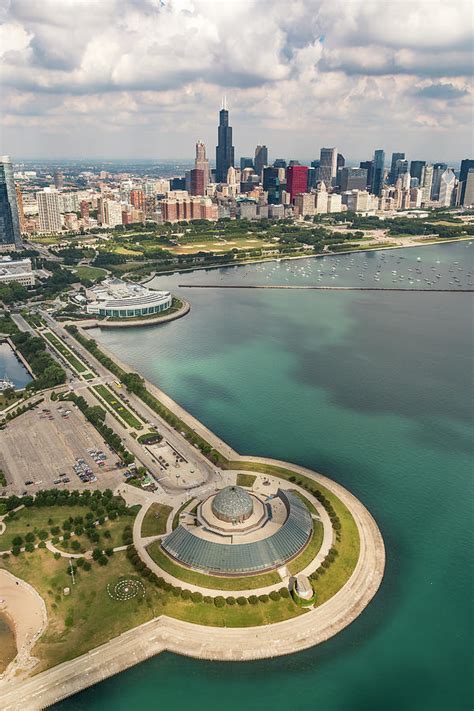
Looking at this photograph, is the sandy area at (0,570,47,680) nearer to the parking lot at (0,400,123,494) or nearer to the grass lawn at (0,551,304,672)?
the grass lawn at (0,551,304,672)

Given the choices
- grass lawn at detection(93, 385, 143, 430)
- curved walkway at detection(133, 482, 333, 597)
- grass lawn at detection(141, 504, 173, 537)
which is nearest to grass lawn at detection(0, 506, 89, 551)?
grass lawn at detection(141, 504, 173, 537)

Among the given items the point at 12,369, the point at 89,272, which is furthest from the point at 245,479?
A: the point at 89,272

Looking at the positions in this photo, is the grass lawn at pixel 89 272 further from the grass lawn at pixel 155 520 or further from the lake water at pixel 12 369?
the grass lawn at pixel 155 520

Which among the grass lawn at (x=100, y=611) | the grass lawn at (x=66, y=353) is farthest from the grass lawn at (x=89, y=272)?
the grass lawn at (x=100, y=611)

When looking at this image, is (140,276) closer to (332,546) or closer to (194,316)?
(194,316)

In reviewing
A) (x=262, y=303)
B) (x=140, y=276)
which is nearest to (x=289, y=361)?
(x=262, y=303)
